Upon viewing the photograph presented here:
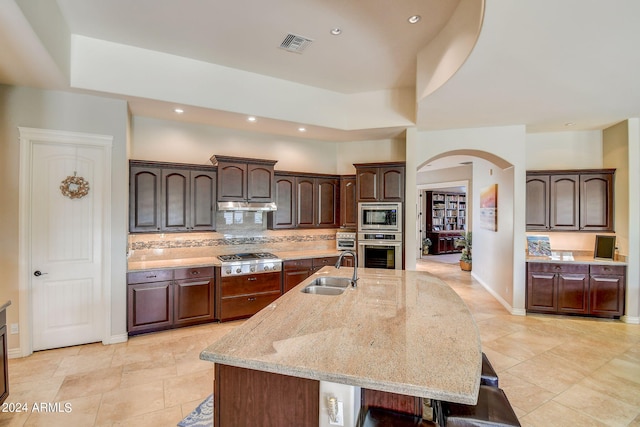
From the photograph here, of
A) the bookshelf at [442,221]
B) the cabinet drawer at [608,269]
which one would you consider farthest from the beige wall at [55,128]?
the bookshelf at [442,221]

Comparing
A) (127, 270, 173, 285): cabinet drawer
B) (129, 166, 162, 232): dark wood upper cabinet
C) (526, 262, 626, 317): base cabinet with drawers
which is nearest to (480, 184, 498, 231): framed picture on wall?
(526, 262, 626, 317): base cabinet with drawers

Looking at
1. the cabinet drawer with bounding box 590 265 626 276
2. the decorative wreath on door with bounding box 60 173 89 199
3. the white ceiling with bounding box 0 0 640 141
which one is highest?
the white ceiling with bounding box 0 0 640 141

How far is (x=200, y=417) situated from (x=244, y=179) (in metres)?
3.05

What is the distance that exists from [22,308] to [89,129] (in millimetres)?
2081

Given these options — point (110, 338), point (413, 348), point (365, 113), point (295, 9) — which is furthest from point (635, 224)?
point (110, 338)

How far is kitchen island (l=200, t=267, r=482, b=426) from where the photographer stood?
126 cm

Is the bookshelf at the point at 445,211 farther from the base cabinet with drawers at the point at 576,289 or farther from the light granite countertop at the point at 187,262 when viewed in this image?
the light granite countertop at the point at 187,262

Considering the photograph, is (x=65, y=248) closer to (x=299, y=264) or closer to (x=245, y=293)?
(x=245, y=293)

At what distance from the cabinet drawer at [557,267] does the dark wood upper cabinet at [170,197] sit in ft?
16.1

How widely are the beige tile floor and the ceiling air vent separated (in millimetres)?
3599

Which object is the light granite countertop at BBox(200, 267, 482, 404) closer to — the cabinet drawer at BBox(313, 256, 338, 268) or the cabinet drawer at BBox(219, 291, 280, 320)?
the cabinet drawer at BBox(219, 291, 280, 320)

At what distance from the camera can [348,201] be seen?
523cm

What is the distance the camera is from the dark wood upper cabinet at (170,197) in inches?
156

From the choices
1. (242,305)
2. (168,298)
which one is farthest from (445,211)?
(168,298)
